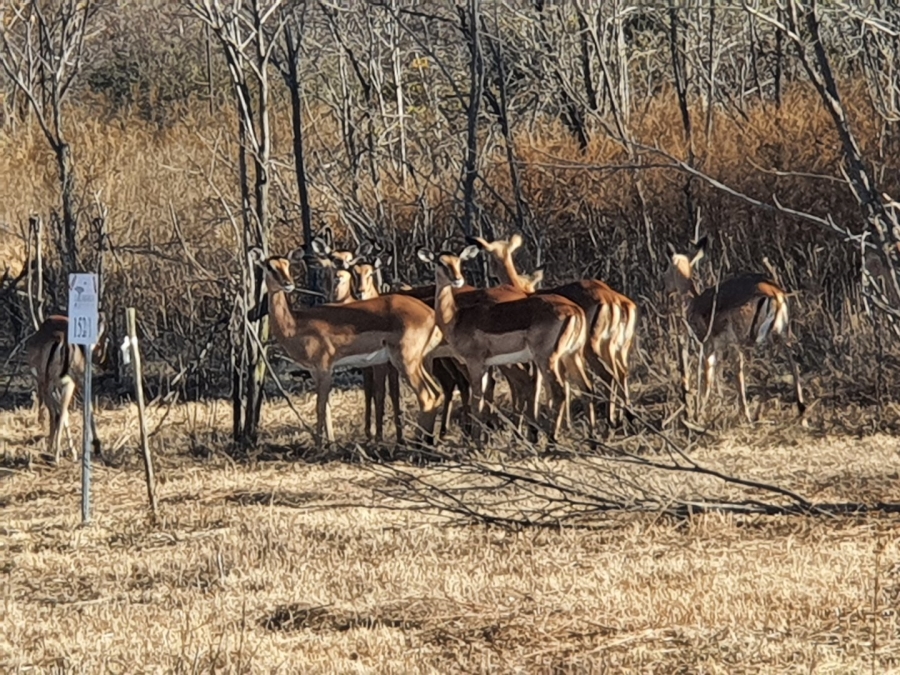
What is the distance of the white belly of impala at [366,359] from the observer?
13.6 m

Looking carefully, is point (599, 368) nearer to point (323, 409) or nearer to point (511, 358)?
point (511, 358)

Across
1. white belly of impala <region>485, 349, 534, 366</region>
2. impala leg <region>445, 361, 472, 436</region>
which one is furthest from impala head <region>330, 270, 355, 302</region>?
white belly of impala <region>485, 349, 534, 366</region>

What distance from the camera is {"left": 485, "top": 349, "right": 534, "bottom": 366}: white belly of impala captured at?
43.1ft

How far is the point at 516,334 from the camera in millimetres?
13016

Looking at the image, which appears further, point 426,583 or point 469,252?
point 469,252

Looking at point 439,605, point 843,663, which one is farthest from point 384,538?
point 843,663

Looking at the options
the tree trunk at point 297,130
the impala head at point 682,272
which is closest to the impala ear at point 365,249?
the tree trunk at point 297,130

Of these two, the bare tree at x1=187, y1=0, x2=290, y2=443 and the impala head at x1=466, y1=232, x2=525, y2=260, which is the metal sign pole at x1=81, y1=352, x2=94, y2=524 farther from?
the impala head at x1=466, y1=232, x2=525, y2=260

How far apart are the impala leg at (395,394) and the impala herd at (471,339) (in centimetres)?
1

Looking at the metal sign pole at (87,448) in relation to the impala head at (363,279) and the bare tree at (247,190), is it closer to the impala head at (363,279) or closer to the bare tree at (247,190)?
the bare tree at (247,190)

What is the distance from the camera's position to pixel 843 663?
6.45 metres

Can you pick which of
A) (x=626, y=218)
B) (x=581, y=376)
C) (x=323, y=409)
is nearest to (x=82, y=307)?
(x=323, y=409)

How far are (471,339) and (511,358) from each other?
0.32m

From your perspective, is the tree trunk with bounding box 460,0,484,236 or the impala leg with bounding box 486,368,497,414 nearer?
the impala leg with bounding box 486,368,497,414
